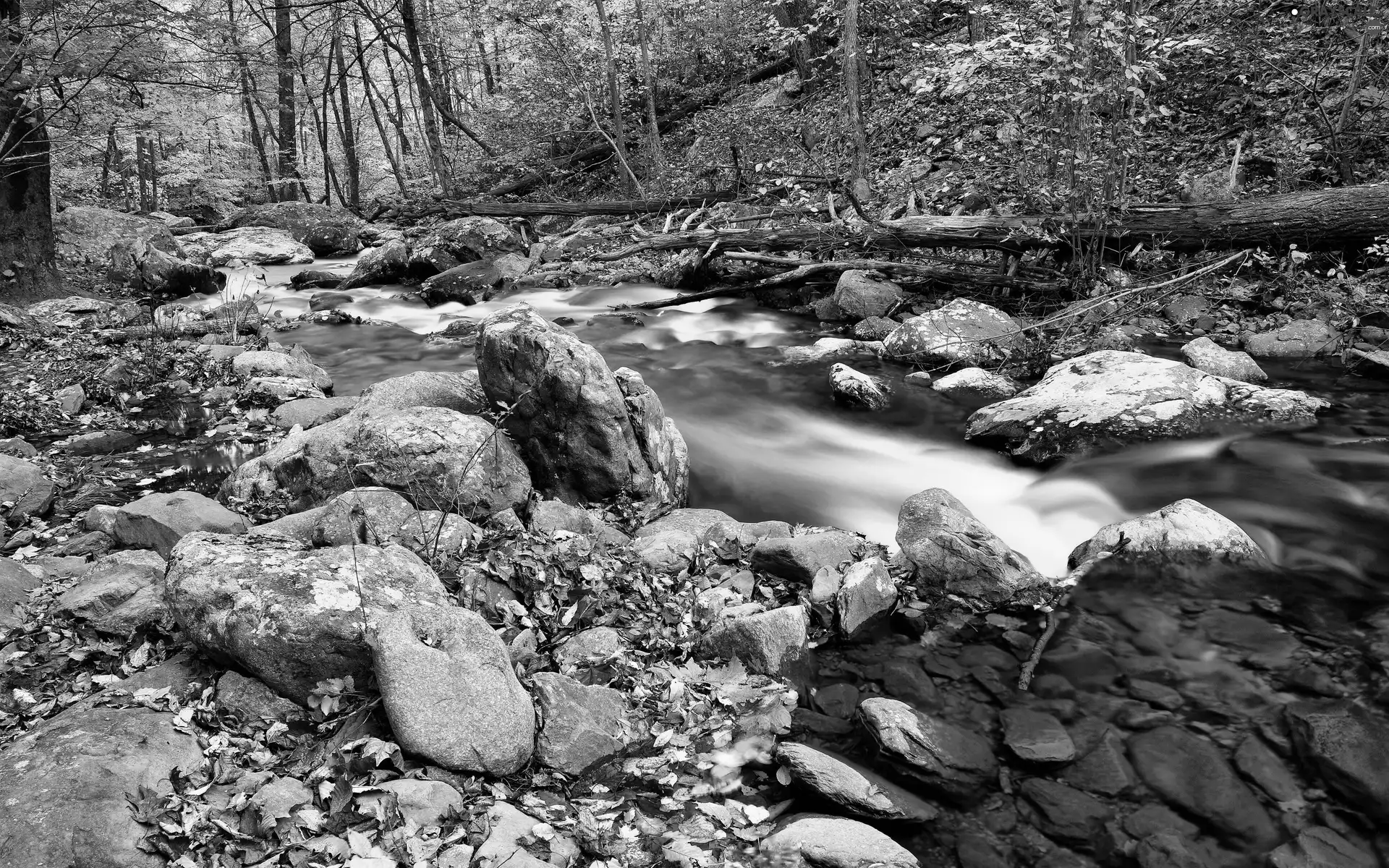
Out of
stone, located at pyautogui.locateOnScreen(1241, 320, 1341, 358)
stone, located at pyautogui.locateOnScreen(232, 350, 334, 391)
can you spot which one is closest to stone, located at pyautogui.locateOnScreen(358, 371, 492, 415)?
stone, located at pyautogui.locateOnScreen(232, 350, 334, 391)

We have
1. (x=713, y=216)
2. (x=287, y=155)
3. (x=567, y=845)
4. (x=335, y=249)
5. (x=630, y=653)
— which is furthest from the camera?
(x=287, y=155)

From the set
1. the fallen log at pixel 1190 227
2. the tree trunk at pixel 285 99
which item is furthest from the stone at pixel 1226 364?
the tree trunk at pixel 285 99

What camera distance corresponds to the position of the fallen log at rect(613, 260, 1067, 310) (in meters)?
10.4

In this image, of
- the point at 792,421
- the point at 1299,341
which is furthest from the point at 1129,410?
the point at 792,421

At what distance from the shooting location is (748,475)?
772cm

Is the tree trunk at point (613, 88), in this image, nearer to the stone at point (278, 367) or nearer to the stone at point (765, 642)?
the stone at point (278, 367)

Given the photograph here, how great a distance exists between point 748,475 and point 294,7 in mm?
15232

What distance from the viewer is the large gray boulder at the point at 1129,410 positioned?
724 cm

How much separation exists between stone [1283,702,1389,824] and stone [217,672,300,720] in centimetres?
480

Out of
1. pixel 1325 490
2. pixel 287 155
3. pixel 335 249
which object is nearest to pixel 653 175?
pixel 335 249

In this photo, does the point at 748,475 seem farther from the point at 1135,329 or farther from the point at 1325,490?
the point at 1135,329

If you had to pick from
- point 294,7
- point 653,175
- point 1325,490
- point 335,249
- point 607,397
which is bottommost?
point 1325,490

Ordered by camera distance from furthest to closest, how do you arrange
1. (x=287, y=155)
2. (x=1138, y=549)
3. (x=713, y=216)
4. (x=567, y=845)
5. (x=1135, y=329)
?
(x=287, y=155) → (x=713, y=216) → (x=1135, y=329) → (x=1138, y=549) → (x=567, y=845)

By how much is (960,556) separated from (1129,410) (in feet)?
10.7
